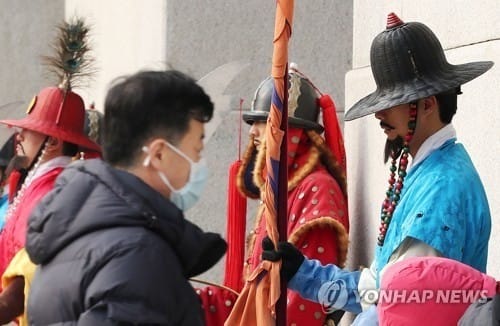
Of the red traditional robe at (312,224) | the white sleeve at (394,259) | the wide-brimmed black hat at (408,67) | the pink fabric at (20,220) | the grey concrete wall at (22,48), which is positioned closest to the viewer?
the white sleeve at (394,259)

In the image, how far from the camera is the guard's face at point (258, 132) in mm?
5082

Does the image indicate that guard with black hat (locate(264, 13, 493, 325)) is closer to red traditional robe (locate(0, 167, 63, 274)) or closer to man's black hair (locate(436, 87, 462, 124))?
man's black hair (locate(436, 87, 462, 124))

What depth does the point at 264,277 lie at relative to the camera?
159 inches

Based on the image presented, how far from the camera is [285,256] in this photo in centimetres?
395

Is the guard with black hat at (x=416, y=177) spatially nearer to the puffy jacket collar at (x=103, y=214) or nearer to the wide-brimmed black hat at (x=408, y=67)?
the wide-brimmed black hat at (x=408, y=67)

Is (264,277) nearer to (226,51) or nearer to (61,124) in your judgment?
(61,124)

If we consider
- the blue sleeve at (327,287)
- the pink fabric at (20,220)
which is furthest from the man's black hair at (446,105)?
the pink fabric at (20,220)

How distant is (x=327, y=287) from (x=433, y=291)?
102 centimetres

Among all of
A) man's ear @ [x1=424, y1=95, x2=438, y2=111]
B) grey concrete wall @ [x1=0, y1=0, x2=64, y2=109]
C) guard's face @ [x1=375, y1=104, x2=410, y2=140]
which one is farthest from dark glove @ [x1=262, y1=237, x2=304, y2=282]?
grey concrete wall @ [x1=0, y1=0, x2=64, y2=109]

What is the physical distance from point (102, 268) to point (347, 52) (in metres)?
4.63

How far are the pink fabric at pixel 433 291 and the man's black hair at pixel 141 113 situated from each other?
70cm

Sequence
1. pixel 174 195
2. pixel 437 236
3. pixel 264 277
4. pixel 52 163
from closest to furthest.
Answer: pixel 174 195
pixel 437 236
pixel 264 277
pixel 52 163

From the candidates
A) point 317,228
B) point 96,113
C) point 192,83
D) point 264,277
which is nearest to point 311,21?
point 96,113

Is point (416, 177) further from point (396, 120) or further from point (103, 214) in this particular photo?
point (103, 214)
